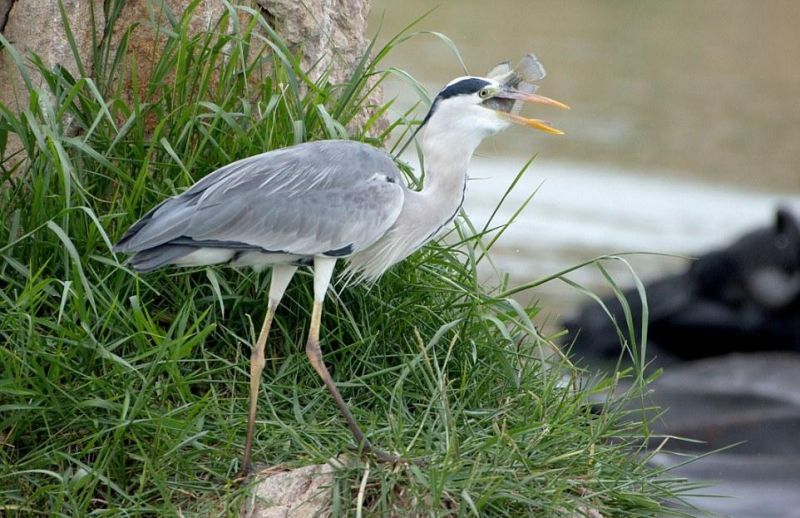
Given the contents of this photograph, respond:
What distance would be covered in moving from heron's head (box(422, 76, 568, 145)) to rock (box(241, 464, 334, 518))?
3.98 feet

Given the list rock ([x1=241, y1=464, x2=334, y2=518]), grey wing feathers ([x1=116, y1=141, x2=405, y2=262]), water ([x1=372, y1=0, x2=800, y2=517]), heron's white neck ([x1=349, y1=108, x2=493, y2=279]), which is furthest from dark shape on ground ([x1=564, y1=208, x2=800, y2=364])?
rock ([x1=241, y1=464, x2=334, y2=518])

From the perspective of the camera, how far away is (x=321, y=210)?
14.3 ft

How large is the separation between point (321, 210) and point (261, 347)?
0.48 m

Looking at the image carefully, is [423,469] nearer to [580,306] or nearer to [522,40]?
[580,306]

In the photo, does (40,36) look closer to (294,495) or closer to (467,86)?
(467,86)

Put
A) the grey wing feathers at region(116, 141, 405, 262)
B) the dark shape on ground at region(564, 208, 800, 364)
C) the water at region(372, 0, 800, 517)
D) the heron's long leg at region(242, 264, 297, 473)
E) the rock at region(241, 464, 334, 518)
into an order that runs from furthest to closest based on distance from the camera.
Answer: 1. the water at region(372, 0, 800, 517)
2. the dark shape on ground at region(564, 208, 800, 364)
3. the grey wing feathers at region(116, 141, 405, 262)
4. the heron's long leg at region(242, 264, 297, 473)
5. the rock at region(241, 464, 334, 518)

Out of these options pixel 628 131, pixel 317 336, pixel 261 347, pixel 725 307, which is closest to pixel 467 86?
pixel 317 336

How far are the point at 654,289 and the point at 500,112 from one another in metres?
7.36

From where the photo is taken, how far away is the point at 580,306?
38.5 ft

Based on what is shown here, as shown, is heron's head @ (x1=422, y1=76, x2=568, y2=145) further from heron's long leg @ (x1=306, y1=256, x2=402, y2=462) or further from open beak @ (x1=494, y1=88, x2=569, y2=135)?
heron's long leg @ (x1=306, y1=256, x2=402, y2=462)

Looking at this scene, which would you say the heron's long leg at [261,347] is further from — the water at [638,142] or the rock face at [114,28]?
the water at [638,142]

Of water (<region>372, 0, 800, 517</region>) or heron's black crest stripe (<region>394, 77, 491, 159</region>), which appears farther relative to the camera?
water (<region>372, 0, 800, 517</region>)

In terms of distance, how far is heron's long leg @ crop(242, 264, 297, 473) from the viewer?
407 cm

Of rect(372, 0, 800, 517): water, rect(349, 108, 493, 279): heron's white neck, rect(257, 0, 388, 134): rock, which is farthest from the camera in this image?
rect(372, 0, 800, 517): water
